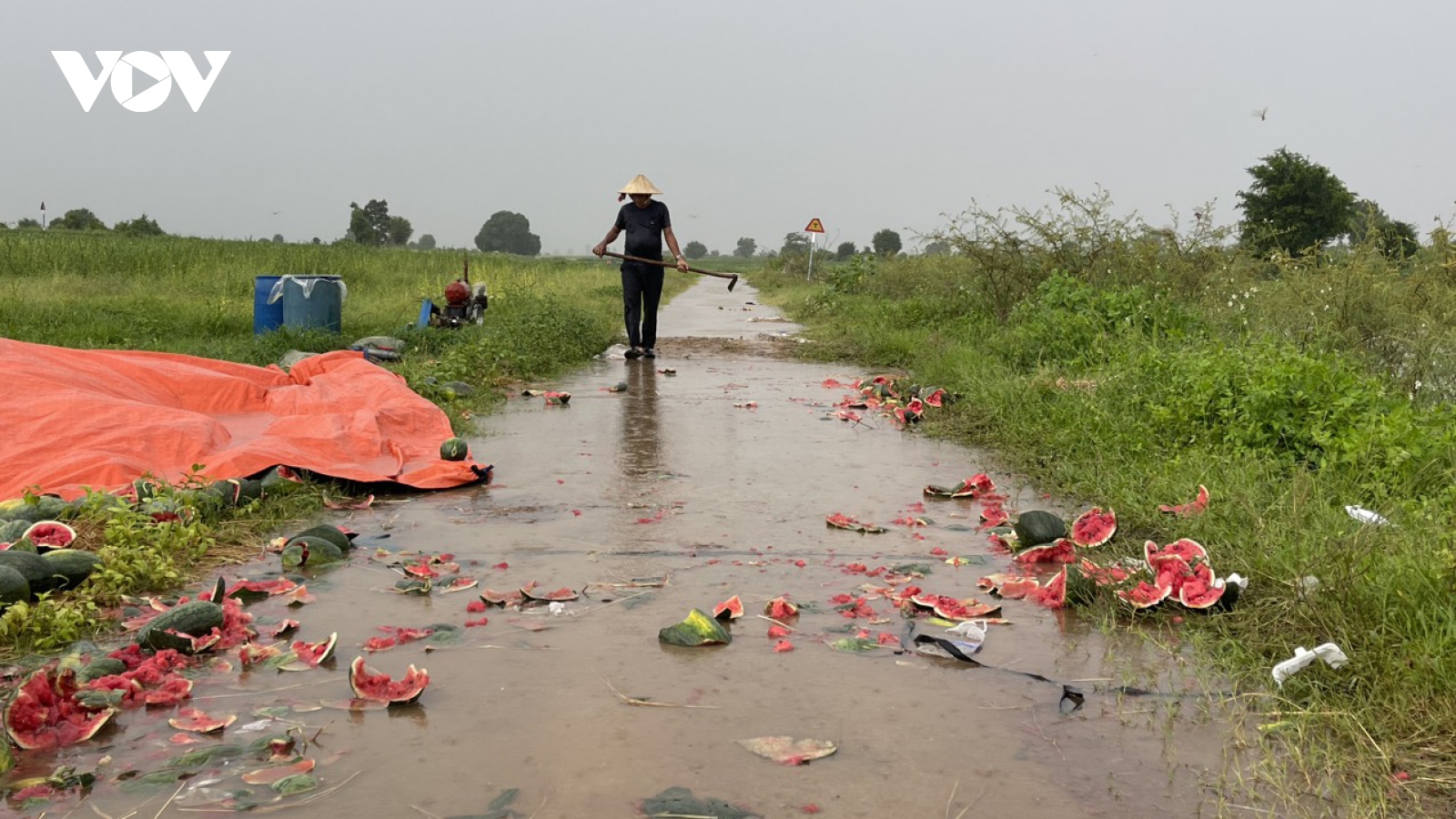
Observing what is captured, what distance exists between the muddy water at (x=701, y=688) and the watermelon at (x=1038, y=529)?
0.58 ft

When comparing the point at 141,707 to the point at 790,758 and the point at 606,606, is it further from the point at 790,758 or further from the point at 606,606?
the point at 790,758

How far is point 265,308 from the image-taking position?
516 inches

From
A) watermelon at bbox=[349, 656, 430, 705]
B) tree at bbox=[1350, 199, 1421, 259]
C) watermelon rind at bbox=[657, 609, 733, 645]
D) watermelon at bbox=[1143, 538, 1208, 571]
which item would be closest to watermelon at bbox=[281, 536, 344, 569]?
watermelon at bbox=[349, 656, 430, 705]

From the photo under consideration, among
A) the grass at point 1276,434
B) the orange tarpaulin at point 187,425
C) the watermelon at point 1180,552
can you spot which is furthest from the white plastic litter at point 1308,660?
the orange tarpaulin at point 187,425

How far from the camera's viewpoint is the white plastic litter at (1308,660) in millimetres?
3424

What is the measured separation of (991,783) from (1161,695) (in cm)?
89

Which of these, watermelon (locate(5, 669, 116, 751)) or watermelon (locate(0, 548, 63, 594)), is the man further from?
watermelon (locate(5, 669, 116, 751))

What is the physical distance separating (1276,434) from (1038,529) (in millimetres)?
1971

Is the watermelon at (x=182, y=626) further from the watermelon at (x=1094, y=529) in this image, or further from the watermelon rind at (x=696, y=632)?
the watermelon at (x=1094, y=529)

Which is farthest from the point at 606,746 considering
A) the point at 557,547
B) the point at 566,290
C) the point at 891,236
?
the point at 891,236

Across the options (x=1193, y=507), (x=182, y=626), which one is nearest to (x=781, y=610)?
(x=182, y=626)

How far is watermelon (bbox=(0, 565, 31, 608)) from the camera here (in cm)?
386

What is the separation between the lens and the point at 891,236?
71938mm

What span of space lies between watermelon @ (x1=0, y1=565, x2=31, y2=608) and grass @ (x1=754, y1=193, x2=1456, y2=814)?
12.6 ft
